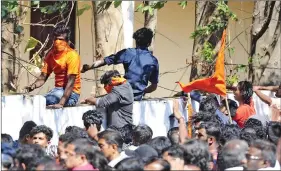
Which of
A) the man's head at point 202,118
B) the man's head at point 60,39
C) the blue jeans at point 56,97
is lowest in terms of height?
the man's head at point 202,118

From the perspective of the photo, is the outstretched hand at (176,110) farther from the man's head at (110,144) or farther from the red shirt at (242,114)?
the man's head at (110,144)

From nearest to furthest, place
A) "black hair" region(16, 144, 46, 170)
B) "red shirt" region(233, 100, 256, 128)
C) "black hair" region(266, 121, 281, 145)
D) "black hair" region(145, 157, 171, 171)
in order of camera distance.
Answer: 1. "black hair" region(145, 157, 171, 171)
2. "black hair" region(16, 144, 46, 170)
3. "black hair" region(266, 121, 281, 145)
4. "red shirt" region(233, 100, 256, 128)

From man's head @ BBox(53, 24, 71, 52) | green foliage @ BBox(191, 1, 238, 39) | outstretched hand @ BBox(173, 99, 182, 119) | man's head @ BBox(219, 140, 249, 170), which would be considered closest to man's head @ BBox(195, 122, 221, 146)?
man's head @ BBox(219, 140, 249, 170)

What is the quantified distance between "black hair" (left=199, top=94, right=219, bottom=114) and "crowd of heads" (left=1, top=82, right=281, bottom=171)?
1.26 m

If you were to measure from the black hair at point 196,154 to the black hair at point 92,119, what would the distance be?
87.7 inches

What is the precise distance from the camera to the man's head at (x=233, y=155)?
803 cm

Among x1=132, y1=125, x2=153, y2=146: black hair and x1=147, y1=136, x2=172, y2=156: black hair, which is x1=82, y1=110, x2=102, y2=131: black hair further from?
x1=147, y1=136, x2=172, y2=156: black hair

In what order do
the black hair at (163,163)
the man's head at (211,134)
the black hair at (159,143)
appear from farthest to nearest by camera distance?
the man's head at (211,134) < the black hair at (159,143) < the black hair at (163,163)

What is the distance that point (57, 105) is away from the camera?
429 inches

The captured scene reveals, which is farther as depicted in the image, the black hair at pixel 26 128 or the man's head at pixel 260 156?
the black hair at pixel 26 128

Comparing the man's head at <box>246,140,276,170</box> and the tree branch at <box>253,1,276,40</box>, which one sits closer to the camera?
the man's head at <box>246,140,276,170</box>

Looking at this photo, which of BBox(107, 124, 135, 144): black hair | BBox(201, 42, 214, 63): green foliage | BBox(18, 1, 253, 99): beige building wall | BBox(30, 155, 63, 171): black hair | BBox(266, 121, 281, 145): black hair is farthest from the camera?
BBox(18, 1, 253, 99): beige building wall

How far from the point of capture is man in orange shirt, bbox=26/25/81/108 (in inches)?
432

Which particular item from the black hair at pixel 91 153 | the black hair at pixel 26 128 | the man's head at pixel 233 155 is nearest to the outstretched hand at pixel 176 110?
the black hair at pixel 26 128
